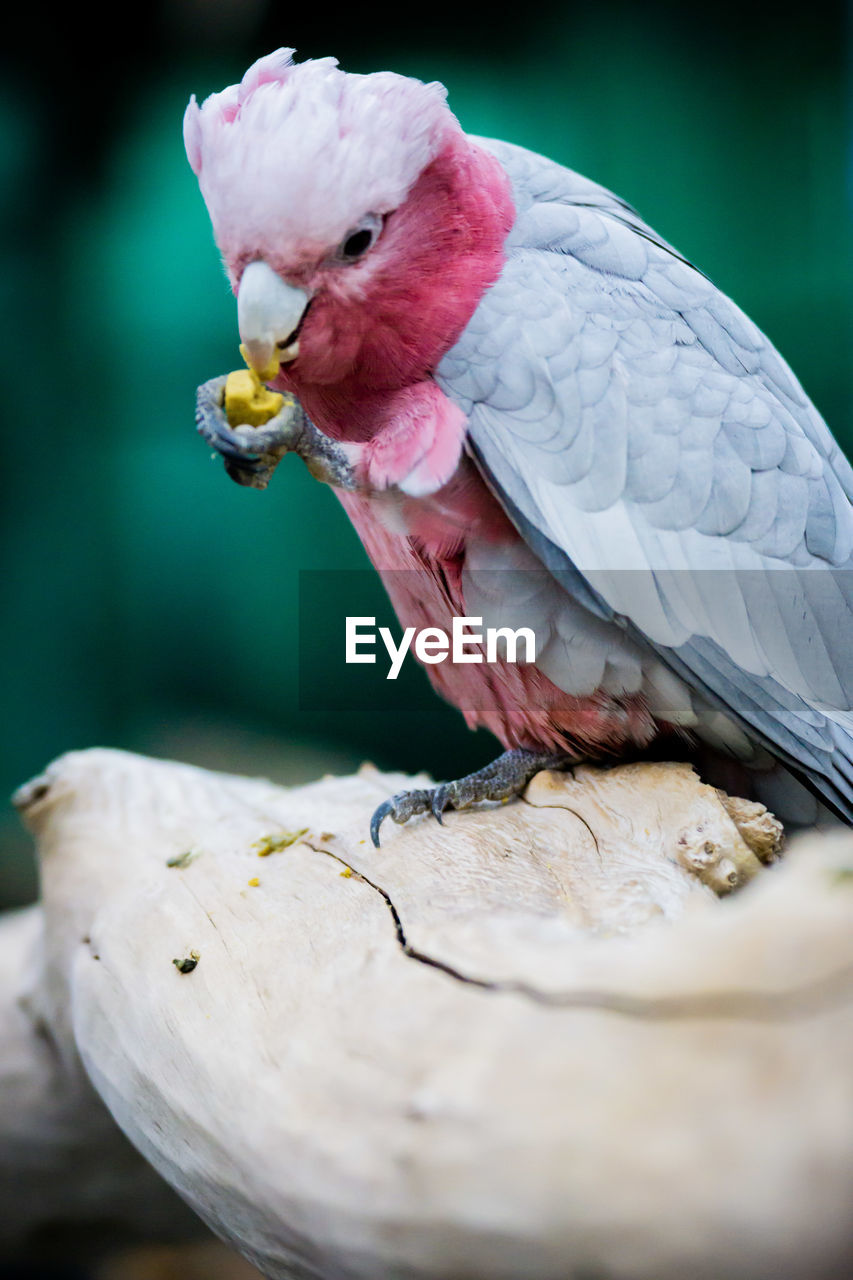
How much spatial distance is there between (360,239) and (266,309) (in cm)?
15

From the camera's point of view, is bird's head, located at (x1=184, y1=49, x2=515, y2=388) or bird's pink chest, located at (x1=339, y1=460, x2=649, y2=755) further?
bird's pink chest, located at (x1=339, y1=460, x2=649, y2=755)

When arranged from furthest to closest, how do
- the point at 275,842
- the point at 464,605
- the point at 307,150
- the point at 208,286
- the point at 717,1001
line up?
the point at 208,286, the point at 275,842, the point at 464,605, the point at 307,150, the point at 717,1001

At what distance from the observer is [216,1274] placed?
7.06 ft

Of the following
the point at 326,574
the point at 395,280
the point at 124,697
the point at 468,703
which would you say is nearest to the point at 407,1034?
the point at 468,703

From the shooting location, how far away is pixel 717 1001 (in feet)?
2.28

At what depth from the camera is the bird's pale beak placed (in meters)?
1.12

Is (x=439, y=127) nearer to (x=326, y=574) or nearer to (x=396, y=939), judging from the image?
(x=396, y=939)

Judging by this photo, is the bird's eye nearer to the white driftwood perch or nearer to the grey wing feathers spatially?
the grey wing feathers

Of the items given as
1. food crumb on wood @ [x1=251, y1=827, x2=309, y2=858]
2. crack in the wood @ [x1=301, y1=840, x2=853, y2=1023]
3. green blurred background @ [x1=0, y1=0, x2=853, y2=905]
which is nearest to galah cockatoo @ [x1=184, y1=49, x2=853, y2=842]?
food crumb on wood @ [x1=251, y1=827, x2=309, y2=858]

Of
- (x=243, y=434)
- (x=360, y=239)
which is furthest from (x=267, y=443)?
(x=360, y=239)

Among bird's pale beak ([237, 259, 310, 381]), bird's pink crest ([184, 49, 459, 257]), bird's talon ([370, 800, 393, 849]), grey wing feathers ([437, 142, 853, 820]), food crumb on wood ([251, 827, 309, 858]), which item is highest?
bird's pink crest ([184, 49, 459, 257])

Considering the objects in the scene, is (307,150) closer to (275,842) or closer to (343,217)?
(343,217)

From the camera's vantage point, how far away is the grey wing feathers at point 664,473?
47.6 inches

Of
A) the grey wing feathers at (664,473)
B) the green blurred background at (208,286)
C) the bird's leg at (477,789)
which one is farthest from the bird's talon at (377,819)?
the green blurred background at (208,286)
